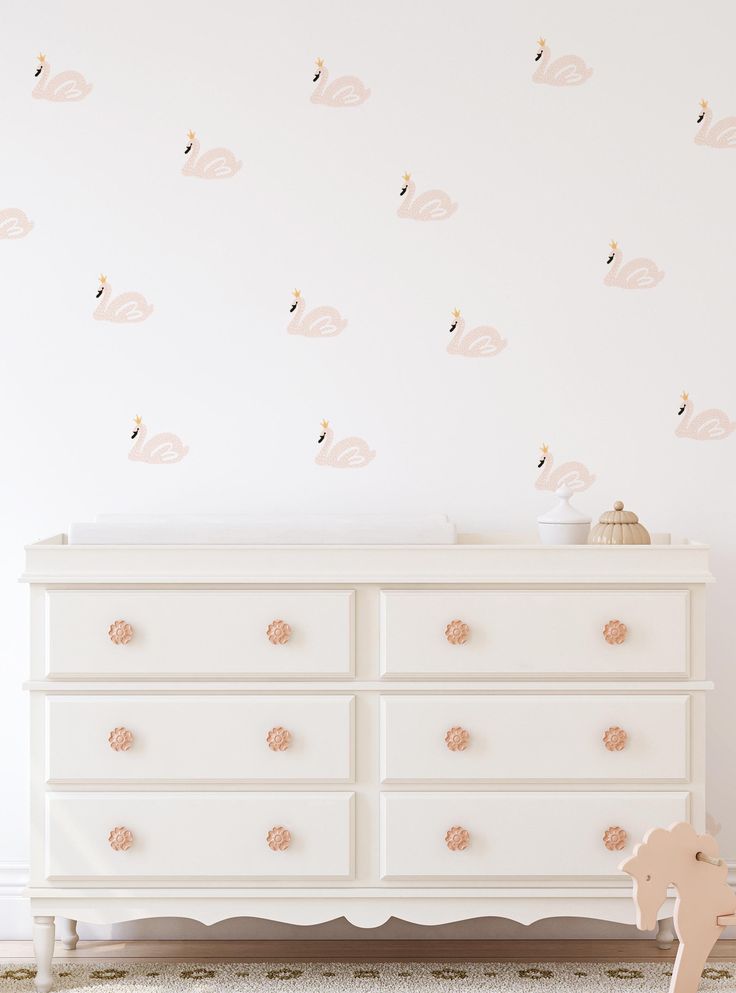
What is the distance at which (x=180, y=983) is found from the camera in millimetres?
2260

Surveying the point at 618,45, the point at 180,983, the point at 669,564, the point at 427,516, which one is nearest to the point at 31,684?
the point at 180,983

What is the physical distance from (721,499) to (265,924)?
1538 millimetres

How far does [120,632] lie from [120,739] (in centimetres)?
22

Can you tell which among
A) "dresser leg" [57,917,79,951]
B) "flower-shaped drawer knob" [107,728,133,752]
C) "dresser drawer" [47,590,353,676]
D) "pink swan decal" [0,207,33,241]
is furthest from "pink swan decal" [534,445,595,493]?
"dresser leg" [57,917,79,951]

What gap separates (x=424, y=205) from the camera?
2582mm

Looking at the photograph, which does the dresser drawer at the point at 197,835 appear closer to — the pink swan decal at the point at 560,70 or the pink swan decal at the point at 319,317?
the pink swan decal at the point at 319,317

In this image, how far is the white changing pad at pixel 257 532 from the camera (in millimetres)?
2174

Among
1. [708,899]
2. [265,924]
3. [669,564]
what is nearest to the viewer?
[708,899]

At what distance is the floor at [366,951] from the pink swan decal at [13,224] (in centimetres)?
175

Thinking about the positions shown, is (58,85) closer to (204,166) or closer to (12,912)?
(204,166)

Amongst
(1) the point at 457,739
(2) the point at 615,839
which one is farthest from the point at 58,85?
(2) the point at 615,839

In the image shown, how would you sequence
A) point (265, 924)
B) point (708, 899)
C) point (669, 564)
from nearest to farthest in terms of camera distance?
A: point (708, 899)
point (669, 564)
point (265, 924)

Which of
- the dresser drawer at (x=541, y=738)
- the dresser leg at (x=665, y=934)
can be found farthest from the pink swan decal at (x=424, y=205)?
the dresser leg at (x=665, y=934)

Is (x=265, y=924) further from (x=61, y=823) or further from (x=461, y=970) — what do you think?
(x=61, y=823)
